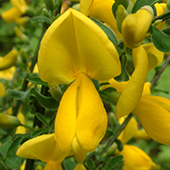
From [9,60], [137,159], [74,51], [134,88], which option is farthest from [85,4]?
[137,159]

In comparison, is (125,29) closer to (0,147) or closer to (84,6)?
(84,6)

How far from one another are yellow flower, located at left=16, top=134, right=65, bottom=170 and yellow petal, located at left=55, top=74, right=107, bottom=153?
8cm

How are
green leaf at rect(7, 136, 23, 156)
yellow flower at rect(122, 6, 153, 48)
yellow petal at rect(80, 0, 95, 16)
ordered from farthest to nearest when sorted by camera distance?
green leaf at rect(7, 136, 23, 156) → yellow petal at rect(80, 0, 95, 16) → yellow flower at rect(122, 6, 153, 48)

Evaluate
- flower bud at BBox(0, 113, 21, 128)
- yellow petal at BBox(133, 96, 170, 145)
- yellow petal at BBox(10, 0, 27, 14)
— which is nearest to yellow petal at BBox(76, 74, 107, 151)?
yellow petal at BBox(133, 96, 170, 145)

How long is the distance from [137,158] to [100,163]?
13 cm

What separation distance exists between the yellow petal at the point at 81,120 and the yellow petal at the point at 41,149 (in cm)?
8

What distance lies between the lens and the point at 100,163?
33.8 inches

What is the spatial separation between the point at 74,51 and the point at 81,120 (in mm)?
138

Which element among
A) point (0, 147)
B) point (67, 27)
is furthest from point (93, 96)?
point (0, 147)

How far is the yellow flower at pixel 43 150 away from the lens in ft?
1.81

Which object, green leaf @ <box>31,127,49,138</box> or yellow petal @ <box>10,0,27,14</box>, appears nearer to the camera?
green leaf @ <box>31,127,49,138</box>

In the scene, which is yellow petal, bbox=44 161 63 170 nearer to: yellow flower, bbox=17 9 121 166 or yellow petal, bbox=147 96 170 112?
yellow flower, bbox=17 9 121 166

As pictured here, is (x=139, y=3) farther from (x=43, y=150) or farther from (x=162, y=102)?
(x=43, y=150)

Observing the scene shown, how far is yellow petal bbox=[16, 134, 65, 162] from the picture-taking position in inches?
21.7
